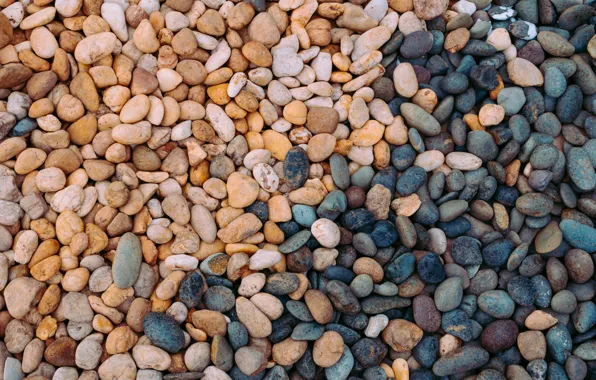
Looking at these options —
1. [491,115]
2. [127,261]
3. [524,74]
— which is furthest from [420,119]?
[127,261]

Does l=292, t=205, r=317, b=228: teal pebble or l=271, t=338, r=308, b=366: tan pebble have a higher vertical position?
l=292, t=205, r=317, b=228: teal pebble

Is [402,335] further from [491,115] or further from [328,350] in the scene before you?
[491,115]

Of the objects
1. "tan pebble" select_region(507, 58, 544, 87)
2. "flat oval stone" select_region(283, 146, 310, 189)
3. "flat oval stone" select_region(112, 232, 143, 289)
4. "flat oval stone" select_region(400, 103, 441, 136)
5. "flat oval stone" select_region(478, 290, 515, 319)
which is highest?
"tan pebble" select_region(507, 58, 544, 87)

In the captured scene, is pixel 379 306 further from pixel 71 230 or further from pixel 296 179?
pixel 71 230

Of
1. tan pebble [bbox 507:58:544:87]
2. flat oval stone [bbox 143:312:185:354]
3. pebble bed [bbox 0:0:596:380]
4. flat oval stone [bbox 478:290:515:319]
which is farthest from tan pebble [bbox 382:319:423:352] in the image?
tan pebble [bbox 507:58:544:87]

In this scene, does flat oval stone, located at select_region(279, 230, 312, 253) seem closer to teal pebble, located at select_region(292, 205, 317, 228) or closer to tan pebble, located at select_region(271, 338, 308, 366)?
teal pebble, located at select_region(292, 205, 317, 228)

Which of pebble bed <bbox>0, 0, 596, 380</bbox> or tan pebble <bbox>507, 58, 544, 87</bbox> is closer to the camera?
pebble bed <bbox>0, 0, 596, 380</bbox>

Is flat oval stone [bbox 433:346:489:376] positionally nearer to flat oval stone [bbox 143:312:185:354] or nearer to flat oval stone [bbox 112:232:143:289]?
flat oval stone [bbox 143:312:185:354]

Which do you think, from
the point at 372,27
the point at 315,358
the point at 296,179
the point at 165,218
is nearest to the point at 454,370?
the point at 315,358
